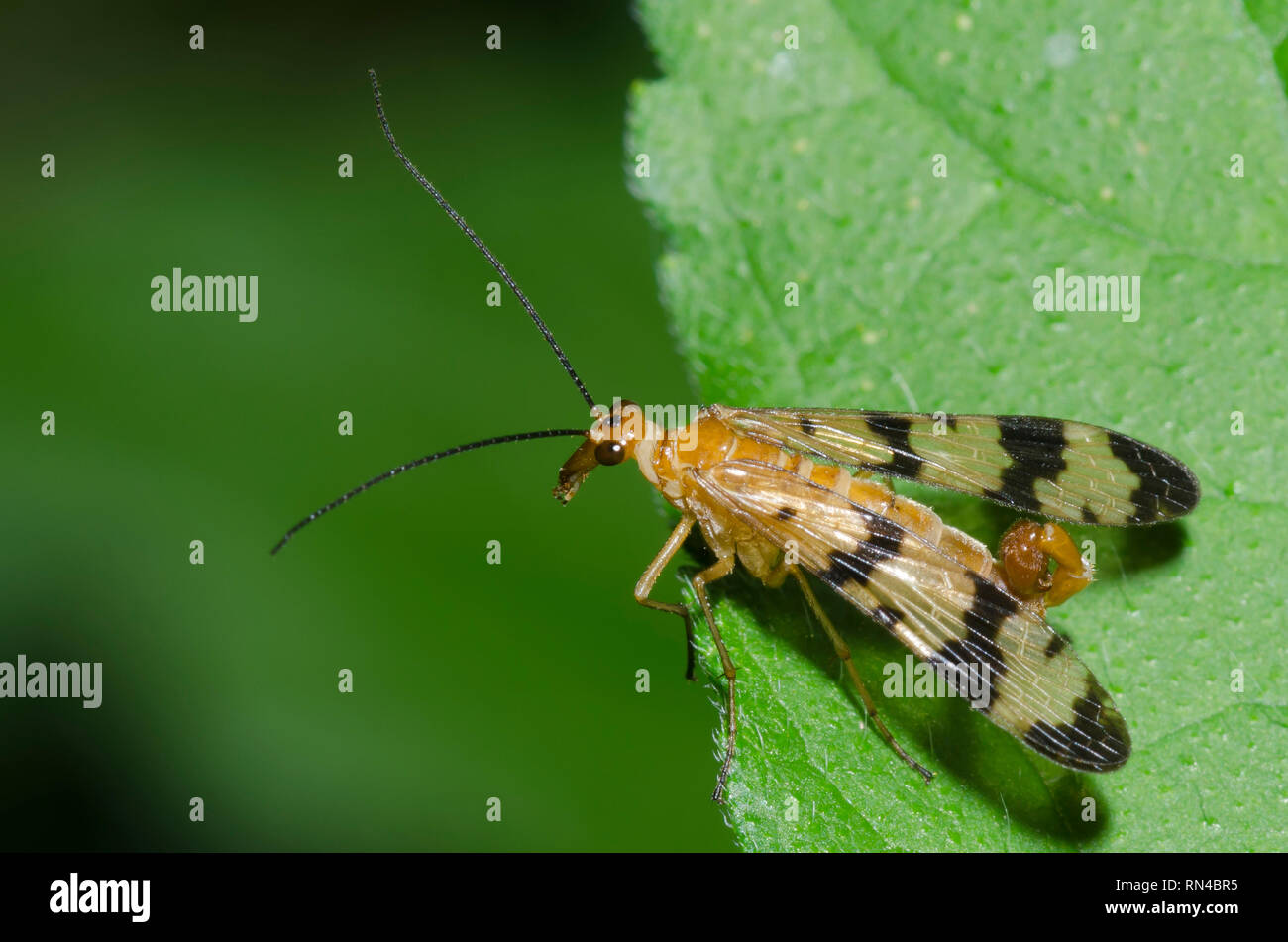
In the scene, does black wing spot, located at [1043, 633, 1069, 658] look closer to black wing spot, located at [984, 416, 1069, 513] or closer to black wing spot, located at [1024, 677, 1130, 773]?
black wing spot, located at [1024, 677, 1130, 773]

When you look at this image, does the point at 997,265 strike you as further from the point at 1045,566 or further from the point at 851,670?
the point at 851,670

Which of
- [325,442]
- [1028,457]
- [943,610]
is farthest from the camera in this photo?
[325,442]

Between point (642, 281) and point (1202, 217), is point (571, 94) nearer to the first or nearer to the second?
point (642, 281)

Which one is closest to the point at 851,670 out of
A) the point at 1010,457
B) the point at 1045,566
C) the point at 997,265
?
the point at 1045,566

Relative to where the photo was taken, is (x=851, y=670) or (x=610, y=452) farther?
(x=610, y=452)

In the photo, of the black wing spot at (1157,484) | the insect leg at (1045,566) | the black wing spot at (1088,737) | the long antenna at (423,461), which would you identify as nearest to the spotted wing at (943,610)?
the black wing spot at (1088,737)

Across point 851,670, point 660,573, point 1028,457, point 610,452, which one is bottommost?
point 851,670

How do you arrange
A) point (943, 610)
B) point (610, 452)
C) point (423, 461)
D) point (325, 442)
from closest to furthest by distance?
point (423, 461), point (943, 610), point (610, 452), point (325, 442)

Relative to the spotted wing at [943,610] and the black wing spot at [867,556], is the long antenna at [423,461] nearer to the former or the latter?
the spotted wing at [943,610]
